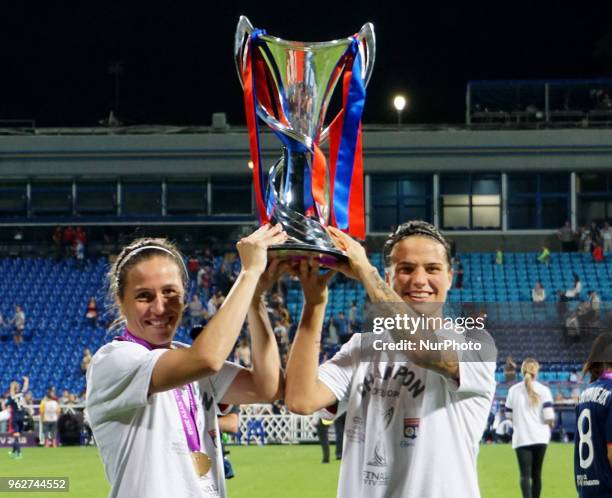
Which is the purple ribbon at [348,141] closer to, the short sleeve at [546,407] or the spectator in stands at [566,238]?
the short sleeve at [546,407]

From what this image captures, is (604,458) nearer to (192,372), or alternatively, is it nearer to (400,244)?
(400,244)

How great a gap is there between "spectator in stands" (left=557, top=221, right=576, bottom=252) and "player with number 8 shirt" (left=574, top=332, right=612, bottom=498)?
111 feet

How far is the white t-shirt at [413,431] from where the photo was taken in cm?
411

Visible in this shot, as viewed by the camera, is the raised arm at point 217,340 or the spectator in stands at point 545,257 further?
the spectator in stands at point 545,257

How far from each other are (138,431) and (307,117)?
1.63 meters

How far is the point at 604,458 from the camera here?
6566 millimetres

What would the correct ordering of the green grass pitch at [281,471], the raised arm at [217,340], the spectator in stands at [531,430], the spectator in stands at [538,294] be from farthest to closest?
the spectator in stands at [538,294]
the green grass pitch at [281,471]
the spectator in stands at [531,430]
the raised arm at [217,340]

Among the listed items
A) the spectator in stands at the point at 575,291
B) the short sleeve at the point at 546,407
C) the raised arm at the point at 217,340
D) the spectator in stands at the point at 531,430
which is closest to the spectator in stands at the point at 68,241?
the spectator in stands at the point at 575,291

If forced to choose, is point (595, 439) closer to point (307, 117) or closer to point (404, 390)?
point (404, 390)

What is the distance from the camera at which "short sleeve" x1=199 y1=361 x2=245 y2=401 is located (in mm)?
4262

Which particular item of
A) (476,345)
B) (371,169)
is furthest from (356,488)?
(371,169)

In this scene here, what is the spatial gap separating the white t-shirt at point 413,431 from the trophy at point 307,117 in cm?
74

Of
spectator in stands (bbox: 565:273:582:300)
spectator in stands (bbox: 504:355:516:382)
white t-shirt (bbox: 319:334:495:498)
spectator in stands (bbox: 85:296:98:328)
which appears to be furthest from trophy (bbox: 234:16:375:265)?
spectator in stands (bbox: 85:296:98:328)

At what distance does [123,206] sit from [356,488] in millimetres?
39173
